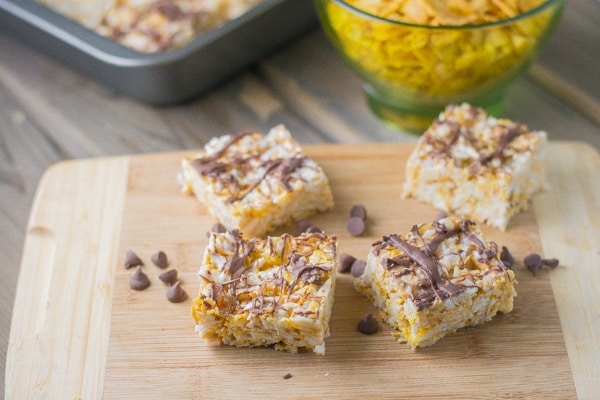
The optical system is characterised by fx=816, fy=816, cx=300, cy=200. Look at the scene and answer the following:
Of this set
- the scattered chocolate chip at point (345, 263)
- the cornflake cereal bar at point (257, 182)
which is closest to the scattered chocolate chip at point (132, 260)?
the cornflake cereal bar at point (257, 182)

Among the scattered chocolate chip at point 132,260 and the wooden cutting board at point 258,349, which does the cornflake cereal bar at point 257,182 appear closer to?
the wooden cutting board at point 258,349

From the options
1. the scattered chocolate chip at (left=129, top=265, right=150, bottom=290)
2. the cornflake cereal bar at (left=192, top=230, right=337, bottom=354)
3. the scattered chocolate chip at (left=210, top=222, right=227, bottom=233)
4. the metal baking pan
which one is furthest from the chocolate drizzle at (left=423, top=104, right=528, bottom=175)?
the scattered chocolate chip at (left=129, top=265, right=150, bottom=290)

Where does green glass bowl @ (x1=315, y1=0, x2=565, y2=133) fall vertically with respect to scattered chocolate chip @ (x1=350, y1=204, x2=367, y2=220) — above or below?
above

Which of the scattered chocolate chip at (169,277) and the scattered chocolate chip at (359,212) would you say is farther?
the scattered chocolate chip at (359,212)

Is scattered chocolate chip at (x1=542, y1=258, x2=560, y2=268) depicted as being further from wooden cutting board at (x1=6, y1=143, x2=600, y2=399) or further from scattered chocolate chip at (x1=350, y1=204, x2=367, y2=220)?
scattered chocolate chip at (x1=350, y1=204, x2=367, y2=220)

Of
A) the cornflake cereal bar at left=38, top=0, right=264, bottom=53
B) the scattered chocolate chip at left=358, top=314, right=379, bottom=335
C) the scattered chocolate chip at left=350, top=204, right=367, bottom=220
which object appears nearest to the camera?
the scattered chocolate chip at left=358, top=314, right=379, bottom=335

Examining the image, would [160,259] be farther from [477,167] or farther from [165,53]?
[477,167]

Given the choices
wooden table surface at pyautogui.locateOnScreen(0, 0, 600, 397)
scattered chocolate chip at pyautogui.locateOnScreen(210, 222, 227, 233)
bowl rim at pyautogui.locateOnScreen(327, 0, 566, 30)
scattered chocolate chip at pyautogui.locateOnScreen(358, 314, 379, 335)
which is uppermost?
bowl rim at pyautogui.locateOnScreen(327, 0, 566, 30)
